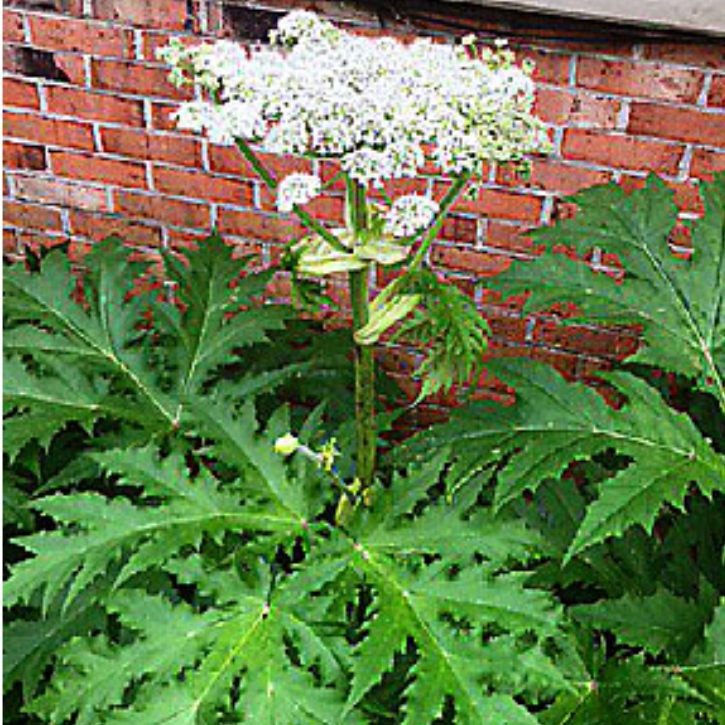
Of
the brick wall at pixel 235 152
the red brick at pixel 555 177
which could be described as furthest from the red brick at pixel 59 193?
the red brick at pixel 555 177

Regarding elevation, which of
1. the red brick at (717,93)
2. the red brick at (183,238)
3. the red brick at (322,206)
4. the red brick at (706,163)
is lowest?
the red brick at (183,238)

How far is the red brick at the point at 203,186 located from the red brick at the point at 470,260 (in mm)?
449

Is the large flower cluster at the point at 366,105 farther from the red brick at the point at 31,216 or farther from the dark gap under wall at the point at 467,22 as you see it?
the red brick at the point at 31,216

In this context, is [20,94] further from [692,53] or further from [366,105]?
[692,53]

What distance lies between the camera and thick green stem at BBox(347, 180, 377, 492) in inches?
52.9

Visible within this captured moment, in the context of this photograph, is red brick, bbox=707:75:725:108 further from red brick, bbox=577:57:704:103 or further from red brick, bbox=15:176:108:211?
red brick, bbox=15:176:108:211

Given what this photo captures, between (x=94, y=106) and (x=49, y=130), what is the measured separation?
0.15 metres

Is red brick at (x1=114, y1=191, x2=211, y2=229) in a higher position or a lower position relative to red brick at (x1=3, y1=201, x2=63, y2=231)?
higher

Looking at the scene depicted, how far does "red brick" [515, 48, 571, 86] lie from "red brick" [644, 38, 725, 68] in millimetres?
153

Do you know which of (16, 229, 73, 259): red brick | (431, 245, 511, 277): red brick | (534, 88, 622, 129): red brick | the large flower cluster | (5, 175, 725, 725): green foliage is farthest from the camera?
(16, 229, 73, 259): red brick

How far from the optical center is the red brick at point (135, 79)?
6.77 ft

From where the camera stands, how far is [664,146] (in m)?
1.92

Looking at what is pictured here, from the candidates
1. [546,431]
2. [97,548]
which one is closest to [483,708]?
[546,431]

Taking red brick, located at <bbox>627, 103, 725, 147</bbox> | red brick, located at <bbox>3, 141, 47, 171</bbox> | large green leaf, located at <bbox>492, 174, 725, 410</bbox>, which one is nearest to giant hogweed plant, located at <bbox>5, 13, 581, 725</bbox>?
large green leaf, located at <bbox>492, 174, 725, 410</bbox>
